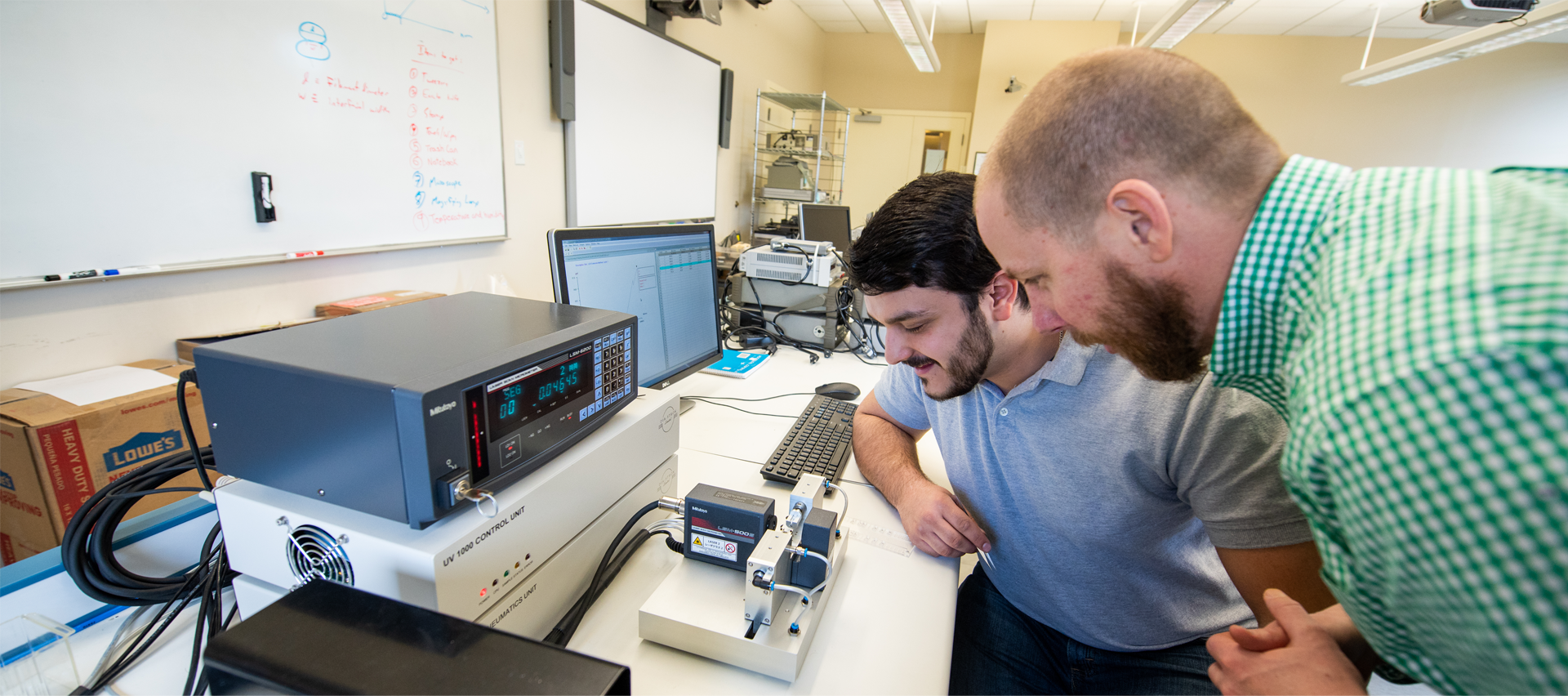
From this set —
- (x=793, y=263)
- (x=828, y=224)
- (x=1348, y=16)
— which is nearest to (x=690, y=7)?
(x=828, y=224)

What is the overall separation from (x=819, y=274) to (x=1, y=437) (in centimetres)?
180

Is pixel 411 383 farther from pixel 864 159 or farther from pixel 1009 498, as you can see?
pixel 864 159

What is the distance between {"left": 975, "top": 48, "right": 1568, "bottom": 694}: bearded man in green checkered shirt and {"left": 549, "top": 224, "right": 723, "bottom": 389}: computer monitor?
0.71m

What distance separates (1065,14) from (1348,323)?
18.5ft

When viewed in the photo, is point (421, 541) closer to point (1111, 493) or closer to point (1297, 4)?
point (1111, 493)

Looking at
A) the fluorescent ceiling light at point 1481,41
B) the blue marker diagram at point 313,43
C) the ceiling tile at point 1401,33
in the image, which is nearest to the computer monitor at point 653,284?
the blue marker diagram at point 313,43

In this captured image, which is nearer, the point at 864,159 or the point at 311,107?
the point at 311,107

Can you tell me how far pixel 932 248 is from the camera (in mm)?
901

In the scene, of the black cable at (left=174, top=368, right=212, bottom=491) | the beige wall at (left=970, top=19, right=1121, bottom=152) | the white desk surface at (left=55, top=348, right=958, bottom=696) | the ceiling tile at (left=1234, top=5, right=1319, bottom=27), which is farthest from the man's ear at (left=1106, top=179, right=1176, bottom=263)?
the ceiling tile at (left=1234, top=5, right=1319, bottom=27)

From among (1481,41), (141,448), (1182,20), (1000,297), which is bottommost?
(141,448)

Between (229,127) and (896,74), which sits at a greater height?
(896,74)

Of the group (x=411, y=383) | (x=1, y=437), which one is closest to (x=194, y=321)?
(x=1, y=437)

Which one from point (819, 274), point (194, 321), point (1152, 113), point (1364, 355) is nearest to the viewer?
point (1364, 355)

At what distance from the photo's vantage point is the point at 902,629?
718 mm
